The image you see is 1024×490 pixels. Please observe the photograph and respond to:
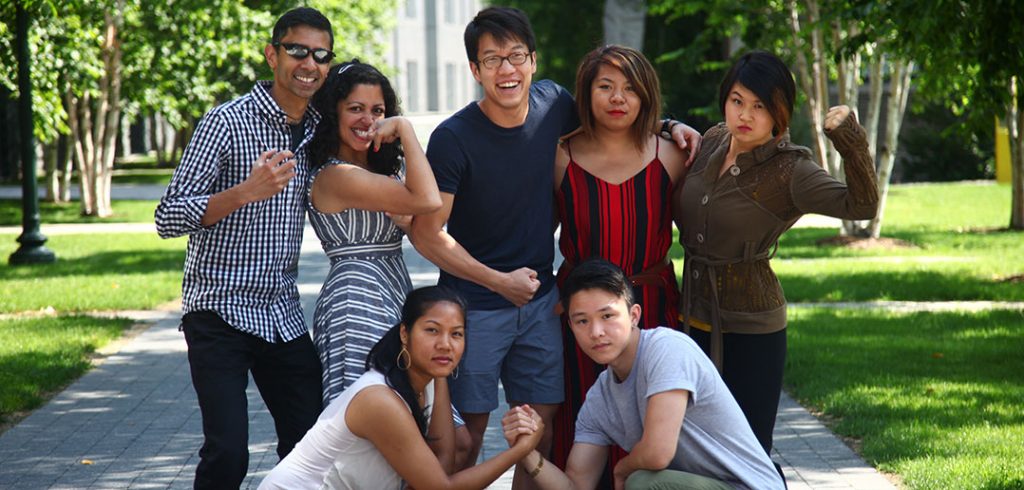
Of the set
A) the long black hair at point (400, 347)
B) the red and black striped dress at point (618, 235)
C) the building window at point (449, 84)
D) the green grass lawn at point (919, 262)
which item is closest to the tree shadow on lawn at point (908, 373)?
the green grass lawn at point (919, 262)

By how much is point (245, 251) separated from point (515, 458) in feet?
→ 3.74

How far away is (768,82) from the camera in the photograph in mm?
4516

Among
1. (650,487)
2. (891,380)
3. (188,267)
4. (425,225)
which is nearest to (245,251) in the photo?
(188,267)

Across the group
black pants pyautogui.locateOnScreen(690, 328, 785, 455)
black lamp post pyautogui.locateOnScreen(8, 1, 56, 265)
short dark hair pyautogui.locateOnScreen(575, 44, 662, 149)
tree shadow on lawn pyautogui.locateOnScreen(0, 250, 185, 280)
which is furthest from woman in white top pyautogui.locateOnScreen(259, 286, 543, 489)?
black lamp post pyautogui.locateOnScreen(8, 1, 56, 265)

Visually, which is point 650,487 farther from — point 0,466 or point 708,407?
point 0,466

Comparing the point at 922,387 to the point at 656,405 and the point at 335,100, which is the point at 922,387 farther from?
the point at 335,100

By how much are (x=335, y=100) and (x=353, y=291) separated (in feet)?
2.13

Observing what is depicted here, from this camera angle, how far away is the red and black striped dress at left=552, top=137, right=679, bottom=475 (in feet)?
15.7

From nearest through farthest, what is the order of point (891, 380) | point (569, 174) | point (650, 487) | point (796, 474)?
point (650, 487) < point (569, 174) < point (796, 474) < point (891, 380)

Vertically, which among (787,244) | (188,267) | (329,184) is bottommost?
(787,244)

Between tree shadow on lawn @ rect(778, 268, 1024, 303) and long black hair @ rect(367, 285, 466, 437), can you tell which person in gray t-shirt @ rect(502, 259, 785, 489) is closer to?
long black hair @ rect(367, 285, 466, 437)

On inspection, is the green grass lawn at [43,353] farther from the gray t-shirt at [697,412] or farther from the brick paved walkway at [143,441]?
the gray t-shirt at [697,412]

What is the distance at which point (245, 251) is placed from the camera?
14.9 ft

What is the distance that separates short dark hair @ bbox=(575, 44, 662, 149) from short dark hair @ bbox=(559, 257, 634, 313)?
1.81 feet
